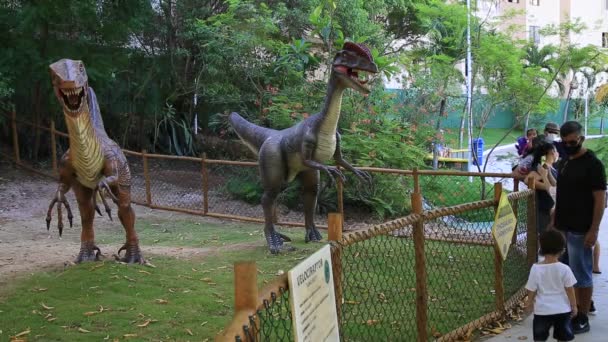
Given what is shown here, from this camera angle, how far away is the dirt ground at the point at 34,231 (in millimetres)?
6680

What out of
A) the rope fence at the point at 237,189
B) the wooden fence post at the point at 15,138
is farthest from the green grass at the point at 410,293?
the wooden fence post at the point at 15,138

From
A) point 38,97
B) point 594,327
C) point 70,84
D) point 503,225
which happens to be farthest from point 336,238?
point 38,97

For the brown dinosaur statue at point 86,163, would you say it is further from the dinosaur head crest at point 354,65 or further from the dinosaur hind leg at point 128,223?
the dinosaur head crest at point 354,65

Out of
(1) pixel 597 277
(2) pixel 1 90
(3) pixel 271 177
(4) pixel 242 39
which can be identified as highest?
(4) pixel 242 39

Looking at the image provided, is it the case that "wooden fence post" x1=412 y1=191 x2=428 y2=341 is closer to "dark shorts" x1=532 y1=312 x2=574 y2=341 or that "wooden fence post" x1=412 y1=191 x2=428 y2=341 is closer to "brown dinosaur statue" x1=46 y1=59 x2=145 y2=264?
→ "dark shorts" x1=532 y1=312 x2=574 y2=341

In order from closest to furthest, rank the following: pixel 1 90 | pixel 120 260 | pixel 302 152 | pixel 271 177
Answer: pixel 120 260
pixel 302 152
pixel 271 177
pixel 1 90

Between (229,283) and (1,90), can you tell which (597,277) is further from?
(1,90)

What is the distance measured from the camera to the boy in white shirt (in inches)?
160

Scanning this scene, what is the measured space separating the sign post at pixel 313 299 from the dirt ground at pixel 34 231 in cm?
422

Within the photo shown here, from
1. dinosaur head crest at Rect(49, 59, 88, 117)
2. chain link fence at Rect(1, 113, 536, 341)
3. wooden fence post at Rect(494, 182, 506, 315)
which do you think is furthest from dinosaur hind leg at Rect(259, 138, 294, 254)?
wooden fence post at Rect(494, 182, 506, 315)

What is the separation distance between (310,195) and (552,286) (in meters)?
4.19

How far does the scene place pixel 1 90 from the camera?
10625 mm

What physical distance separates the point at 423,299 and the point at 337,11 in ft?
31.9

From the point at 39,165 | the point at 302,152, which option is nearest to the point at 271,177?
the point at 302,152
